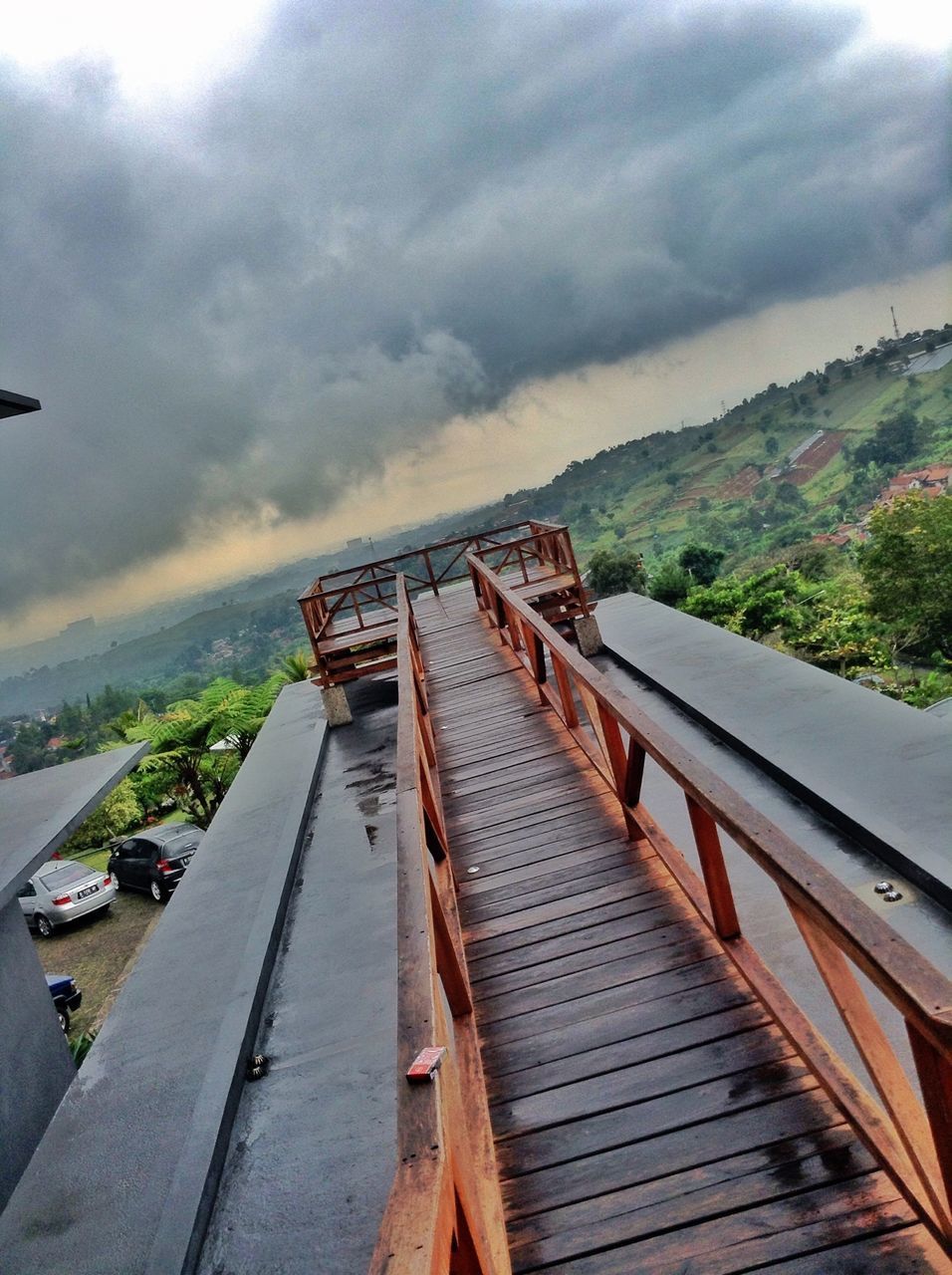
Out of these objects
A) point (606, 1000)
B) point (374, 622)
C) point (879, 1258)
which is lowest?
point (879, 1258)

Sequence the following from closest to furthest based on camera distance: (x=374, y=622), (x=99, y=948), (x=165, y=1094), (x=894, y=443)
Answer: (x=165, y=1094) → (x=374, y=622) → (x=99, y=948) → (x=894, y=443)

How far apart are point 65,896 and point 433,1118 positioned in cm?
1957

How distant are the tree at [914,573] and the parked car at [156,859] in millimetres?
28236

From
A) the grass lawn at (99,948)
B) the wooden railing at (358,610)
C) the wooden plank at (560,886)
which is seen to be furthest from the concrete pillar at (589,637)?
the grass lawn at (99,948)

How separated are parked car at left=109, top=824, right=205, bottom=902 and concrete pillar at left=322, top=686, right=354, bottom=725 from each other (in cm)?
847

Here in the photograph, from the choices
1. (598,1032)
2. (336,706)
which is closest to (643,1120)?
(598,1032)

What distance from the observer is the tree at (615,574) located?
44.2m

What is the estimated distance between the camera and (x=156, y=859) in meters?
18.5

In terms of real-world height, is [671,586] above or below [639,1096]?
below

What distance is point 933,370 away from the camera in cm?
10069

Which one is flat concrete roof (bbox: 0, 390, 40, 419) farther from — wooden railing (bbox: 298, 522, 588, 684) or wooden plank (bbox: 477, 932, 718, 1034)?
wooden plank (bbox: 477, 932, 718, 1034)

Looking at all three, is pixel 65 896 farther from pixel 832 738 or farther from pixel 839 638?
pixel 839 638

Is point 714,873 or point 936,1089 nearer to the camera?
point 936,1089

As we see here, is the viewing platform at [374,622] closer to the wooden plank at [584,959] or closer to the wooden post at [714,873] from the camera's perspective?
the wooden plank at [584,959]
